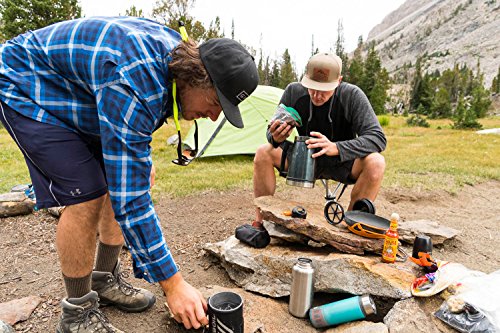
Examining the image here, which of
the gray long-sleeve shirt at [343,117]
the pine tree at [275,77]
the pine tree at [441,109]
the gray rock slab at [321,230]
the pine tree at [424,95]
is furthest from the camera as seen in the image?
the pine tree at [275,77]

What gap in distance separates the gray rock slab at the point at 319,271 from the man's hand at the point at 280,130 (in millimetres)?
964

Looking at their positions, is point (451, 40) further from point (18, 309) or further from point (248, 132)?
point (18, 309)

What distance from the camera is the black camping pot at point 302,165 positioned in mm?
3127

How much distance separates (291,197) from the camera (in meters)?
5.19

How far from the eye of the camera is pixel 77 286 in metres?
1.95

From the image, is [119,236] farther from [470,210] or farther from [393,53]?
[393,53]

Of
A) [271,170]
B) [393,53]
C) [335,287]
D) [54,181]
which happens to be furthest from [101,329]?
[393,53]

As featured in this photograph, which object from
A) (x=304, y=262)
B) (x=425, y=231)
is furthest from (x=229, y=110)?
(x=425, y=231)

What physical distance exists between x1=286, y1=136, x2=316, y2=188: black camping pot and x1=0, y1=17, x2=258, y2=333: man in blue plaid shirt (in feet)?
4.44

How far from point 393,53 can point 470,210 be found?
6192 inches

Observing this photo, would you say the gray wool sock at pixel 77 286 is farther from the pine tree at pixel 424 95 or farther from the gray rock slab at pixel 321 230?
the pine tree at pixel 424 95

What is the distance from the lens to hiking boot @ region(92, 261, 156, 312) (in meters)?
2.38

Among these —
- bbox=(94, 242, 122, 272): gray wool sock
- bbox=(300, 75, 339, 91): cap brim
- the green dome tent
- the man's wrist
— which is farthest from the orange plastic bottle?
the green dome tent

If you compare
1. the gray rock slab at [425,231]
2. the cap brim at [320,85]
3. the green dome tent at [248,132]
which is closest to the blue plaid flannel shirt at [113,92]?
the cap brim at [320,85]
